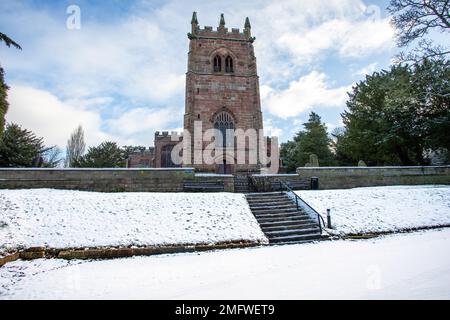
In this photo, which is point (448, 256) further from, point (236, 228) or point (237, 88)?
point (237, 88)

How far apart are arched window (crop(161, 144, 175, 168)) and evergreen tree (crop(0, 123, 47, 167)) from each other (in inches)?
638

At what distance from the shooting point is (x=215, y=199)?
452 inches

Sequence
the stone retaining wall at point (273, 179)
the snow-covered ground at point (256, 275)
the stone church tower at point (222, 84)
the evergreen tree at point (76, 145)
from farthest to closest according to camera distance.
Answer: the evergreen tree at point (76, 145) → the stone church tower at point (222, 84) → the stone retaining wall at point (273, 179) → the snow-covered ground at point (256, 275)

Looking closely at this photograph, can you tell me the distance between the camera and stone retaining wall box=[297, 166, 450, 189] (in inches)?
619

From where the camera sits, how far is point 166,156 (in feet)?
116

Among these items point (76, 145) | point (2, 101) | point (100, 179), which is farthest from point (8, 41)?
point (76, 145)

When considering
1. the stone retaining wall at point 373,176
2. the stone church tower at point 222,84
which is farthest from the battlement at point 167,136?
the stone retaining wall at point 373,176

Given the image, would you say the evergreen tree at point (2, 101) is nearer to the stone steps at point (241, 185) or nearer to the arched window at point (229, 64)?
the stone steps at point (241, 185)

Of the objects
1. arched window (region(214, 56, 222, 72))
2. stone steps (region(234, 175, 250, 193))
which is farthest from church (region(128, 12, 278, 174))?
stone steps (region(234, 175, 250, 193))

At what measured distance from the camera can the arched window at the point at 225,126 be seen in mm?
23348

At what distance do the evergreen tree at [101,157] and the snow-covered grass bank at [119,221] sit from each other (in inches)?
771

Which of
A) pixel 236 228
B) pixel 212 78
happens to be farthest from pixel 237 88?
pixel 236 228

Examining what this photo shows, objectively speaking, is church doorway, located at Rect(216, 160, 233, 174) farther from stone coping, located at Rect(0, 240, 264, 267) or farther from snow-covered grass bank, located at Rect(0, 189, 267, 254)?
stone coping, located at Rect(0, 240, 264, 267)
